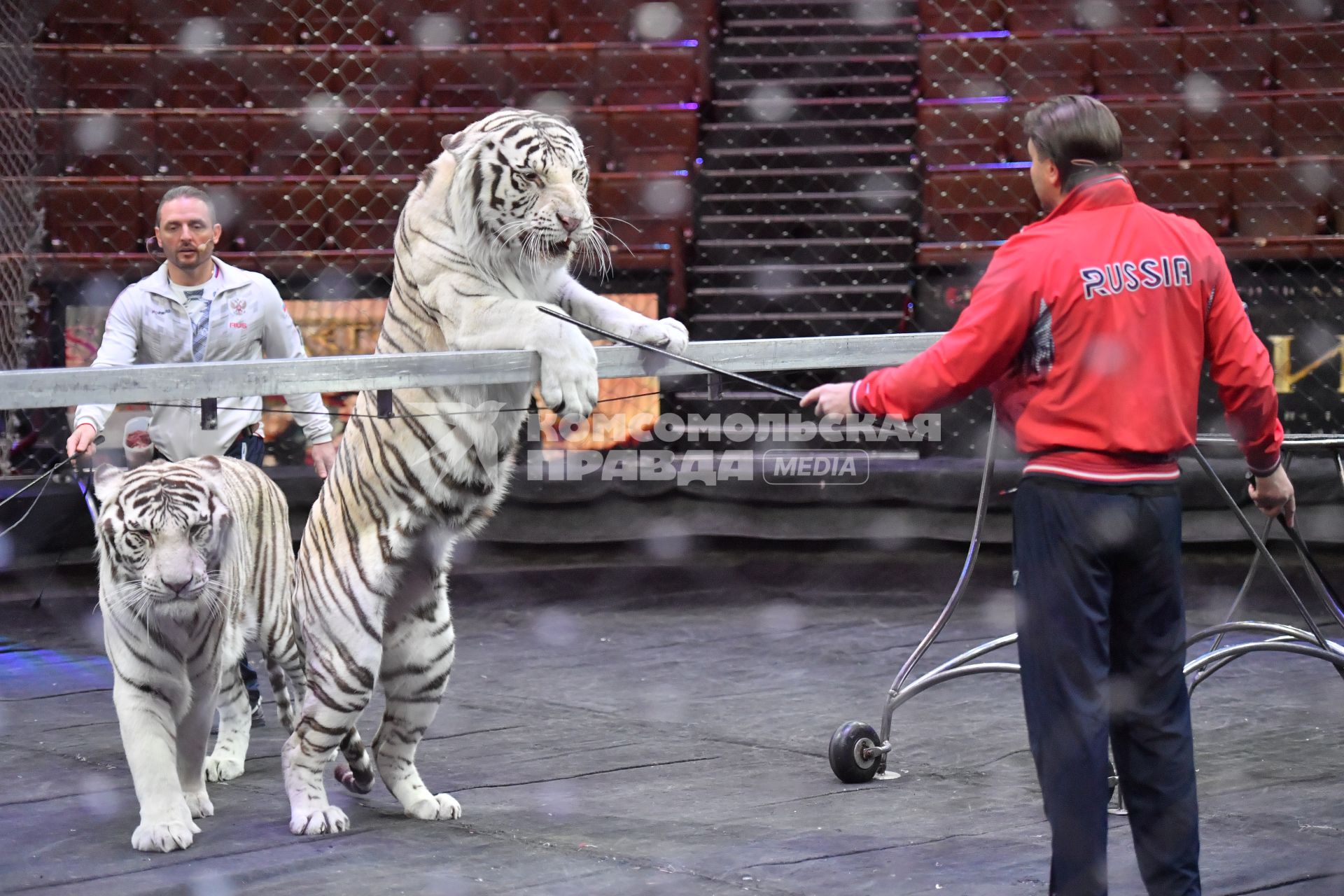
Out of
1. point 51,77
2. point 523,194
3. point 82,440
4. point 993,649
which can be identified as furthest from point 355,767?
point 51,77

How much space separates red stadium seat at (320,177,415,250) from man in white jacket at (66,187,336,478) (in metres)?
3.17

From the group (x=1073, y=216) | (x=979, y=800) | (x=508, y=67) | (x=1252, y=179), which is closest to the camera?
(x=1073, y=216)

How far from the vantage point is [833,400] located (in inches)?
93.8

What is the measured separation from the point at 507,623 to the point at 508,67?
10.6 feet

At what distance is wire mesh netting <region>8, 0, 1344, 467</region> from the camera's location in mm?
6836

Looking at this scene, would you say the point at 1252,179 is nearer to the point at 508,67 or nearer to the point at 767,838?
the point at 508,67

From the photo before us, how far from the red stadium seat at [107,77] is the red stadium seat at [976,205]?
385 centimetres

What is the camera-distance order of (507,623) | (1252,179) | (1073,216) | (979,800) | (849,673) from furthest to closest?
1. (1252,179)
2. (507,623)
3. (849,673)
4. (979,800)
5. (1073,216)

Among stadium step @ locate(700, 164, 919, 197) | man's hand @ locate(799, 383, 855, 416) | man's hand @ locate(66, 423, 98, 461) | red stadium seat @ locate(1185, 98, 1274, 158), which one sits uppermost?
red stadium seat @ locate(1185, 98, 1274, 158)

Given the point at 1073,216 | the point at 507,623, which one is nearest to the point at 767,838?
the point at 1073,216

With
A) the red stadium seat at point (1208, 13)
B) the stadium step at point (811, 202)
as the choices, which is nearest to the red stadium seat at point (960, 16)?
the red stadium seat at point (1208, 13)

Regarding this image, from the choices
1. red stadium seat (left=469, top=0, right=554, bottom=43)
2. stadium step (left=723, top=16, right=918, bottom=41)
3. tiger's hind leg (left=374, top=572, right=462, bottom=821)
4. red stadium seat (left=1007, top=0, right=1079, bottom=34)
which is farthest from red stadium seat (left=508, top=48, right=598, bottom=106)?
tiger's hind leg (left=374, top=572, right=462, bottom=821)

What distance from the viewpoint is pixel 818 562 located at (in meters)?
5.82

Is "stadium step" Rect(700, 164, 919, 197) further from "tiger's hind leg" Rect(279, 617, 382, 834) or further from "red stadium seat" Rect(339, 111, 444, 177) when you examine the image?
"tiger's hind leg" Rect(279, 617, 382, 834)
